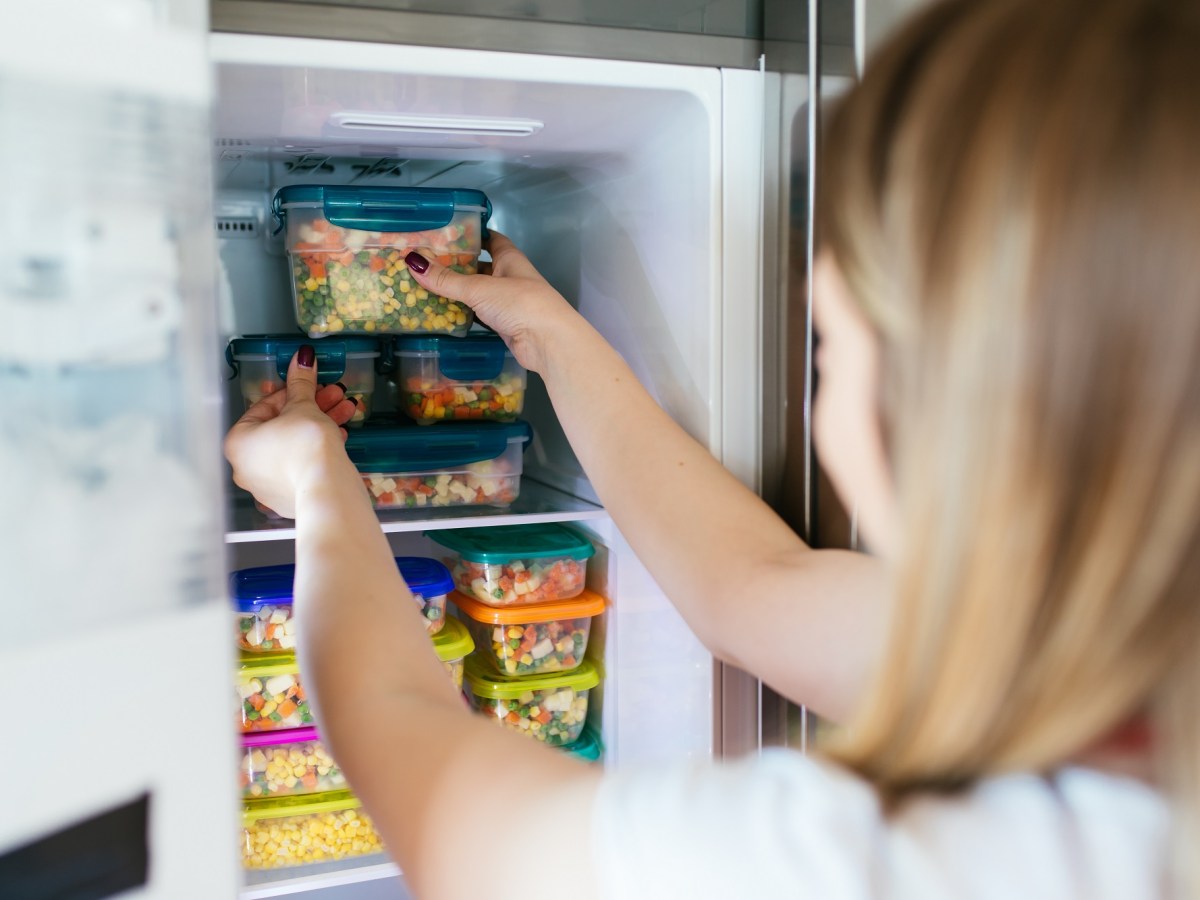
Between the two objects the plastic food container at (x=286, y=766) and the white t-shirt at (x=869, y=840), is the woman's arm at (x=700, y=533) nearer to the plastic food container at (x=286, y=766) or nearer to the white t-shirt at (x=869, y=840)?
the white t-shirt at (x=869, y=840)

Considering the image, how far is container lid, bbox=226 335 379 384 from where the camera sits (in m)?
1.28

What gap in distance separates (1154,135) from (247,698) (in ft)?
3.53

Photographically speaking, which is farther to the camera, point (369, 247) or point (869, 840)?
point (369, 247)

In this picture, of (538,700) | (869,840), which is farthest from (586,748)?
(869,840)

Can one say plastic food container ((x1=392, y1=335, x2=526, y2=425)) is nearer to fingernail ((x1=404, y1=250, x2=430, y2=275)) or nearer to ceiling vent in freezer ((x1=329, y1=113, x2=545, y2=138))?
fingernail ((x1=404, y1=250, x2=430, y2=275))

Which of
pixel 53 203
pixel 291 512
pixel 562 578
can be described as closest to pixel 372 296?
pixel 291 512

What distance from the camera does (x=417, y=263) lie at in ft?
3.96

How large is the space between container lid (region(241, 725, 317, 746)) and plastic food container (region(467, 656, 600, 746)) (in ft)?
0.70

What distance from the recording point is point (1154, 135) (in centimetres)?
47

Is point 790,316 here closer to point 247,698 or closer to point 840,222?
point 840,222

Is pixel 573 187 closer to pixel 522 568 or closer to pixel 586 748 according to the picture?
pixel 522 568

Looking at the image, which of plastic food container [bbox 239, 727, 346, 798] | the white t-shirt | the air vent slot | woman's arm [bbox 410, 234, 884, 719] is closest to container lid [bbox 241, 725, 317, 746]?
plastic food container [bbox 239, 727, 346, 798]

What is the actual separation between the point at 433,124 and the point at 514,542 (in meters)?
0.54

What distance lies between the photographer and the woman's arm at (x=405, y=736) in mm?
566
